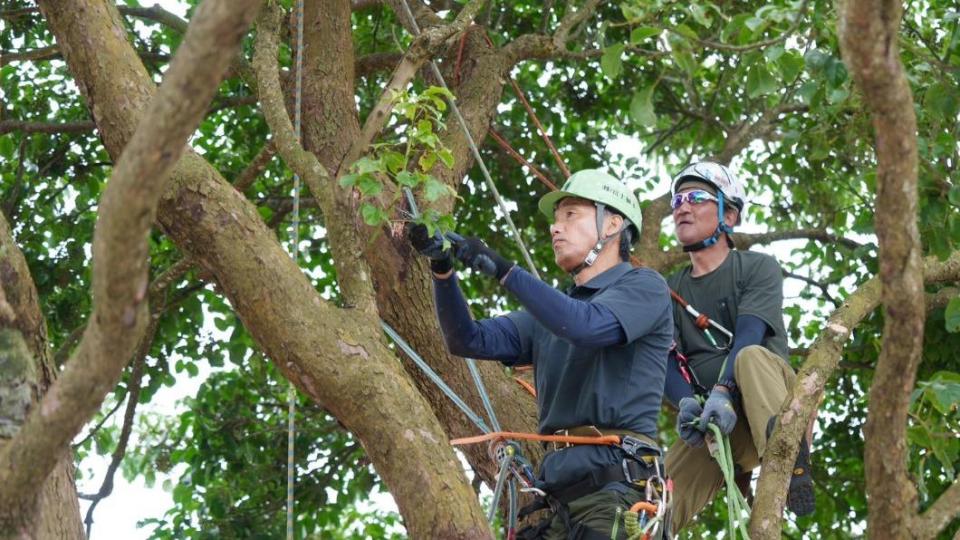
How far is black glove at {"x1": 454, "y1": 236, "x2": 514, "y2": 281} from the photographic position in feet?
12.3

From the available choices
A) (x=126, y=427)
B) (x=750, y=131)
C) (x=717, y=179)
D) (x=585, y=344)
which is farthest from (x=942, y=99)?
(x=126, y=427)

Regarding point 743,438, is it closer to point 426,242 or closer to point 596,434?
point 596,434

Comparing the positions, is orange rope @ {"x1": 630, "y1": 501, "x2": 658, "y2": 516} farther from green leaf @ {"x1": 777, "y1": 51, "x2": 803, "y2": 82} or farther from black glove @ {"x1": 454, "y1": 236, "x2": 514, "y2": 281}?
green leaf @ {"x1": 777, "y1": 51, "x2": 803, "y2": 82}

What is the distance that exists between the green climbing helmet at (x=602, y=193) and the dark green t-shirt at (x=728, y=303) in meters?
0.61

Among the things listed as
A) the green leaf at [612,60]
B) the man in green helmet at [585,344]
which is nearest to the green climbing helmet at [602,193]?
the man in green helmet at [585,344]

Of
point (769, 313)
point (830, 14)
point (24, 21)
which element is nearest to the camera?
point (830, 14)

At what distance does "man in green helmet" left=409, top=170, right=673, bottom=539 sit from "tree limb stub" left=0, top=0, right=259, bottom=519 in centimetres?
147

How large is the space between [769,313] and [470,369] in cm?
99

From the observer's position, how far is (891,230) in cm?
251

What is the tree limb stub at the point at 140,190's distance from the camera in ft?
7.05

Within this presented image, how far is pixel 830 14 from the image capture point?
14.1 feet

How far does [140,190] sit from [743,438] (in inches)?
109

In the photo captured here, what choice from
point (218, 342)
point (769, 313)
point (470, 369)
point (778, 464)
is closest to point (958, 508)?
point (778, 464)

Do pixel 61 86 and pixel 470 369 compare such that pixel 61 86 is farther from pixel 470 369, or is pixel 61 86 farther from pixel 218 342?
pixel 470 369
